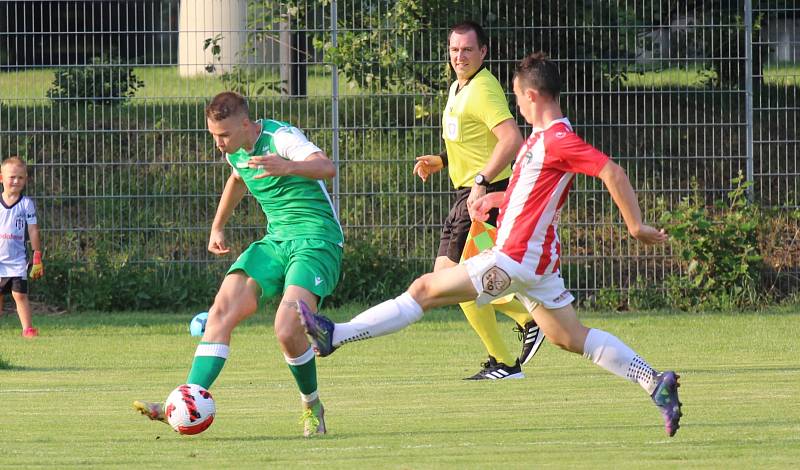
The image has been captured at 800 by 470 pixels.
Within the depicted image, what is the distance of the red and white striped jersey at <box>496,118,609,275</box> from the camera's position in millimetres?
7039

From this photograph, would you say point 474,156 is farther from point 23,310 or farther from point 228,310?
point 23,310

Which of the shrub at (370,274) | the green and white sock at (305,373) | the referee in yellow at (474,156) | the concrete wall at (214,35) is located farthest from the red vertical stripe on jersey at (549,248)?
the concrete wall at (214,35)

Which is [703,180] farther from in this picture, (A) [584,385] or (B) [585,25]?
(A) [584,385]

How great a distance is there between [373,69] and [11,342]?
4.86 metres

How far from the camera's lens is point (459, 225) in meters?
10.2

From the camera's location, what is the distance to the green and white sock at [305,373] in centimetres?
739

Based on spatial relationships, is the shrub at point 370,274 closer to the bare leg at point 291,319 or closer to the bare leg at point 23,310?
the bare leg at point 23,310

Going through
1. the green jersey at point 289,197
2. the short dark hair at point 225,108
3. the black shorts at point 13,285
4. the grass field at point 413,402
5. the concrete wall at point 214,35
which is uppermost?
the concrete wall at point 214,35

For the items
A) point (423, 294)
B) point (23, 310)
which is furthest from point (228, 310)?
point (23, 310)

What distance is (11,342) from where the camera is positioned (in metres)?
13.5

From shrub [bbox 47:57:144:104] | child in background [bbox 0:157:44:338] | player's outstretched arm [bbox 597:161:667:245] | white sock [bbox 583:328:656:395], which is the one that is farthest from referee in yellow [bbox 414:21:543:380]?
shrub [bbox 47:57:144:104]

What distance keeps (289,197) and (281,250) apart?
0.31 metres

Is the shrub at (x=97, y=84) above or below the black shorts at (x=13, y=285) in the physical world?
above

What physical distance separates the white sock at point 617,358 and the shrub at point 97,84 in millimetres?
9484
